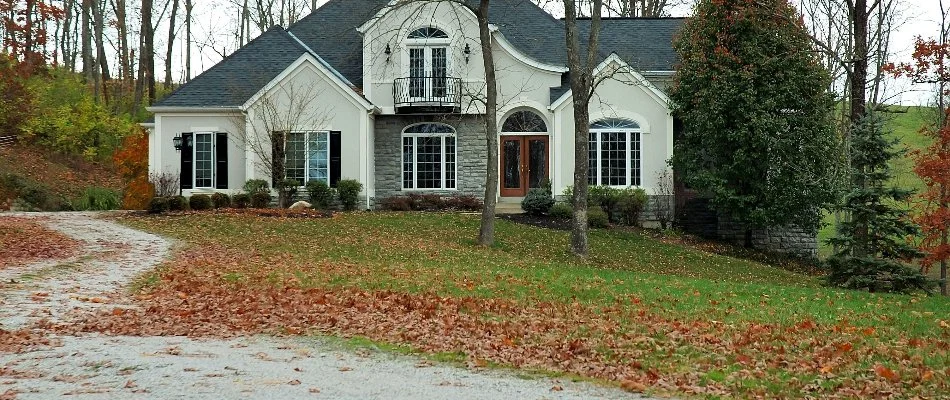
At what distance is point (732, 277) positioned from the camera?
819 inches

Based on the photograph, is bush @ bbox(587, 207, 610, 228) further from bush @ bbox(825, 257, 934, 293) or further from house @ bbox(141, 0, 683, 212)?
bush @ bbox(825, 257, 934, 293)

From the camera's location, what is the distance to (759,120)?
24.5 metres

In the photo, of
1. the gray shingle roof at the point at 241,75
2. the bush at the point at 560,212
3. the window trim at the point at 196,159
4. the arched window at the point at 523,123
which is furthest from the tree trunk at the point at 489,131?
the window trim at the point at 196,159

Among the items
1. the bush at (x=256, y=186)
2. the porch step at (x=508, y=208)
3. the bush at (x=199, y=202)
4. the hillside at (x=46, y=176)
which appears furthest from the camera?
the hillside at (x=46, y=176)

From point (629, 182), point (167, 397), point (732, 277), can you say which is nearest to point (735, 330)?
point (167, 397)

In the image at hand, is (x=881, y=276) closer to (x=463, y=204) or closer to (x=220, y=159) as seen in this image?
(x=463, y=204)

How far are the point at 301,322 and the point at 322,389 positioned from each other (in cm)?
334

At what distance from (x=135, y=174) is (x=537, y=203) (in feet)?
41.6

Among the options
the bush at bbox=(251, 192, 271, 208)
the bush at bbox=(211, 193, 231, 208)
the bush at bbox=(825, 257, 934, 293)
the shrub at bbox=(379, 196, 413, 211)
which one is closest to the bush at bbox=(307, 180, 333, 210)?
the bush at bbox=(251, 192, 271, 208)

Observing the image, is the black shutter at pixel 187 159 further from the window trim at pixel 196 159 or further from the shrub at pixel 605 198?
the shrub at pixel 605 198

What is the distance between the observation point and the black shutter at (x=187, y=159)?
2766cm

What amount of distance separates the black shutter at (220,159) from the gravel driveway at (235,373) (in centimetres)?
1724

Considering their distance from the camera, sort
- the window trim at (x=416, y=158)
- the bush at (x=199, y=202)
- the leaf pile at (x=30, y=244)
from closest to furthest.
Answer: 1. the leaf pile at (x=30, y=244)
2. the bush at (x=199, y=202)
3. the window trim at (x=416, y=158)

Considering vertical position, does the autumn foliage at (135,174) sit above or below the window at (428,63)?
below
